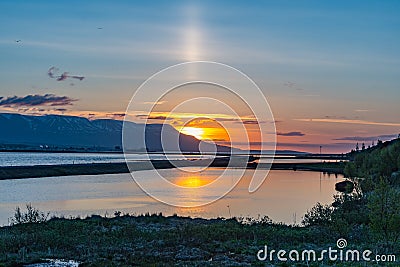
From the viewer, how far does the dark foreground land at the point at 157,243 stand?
18.7 m

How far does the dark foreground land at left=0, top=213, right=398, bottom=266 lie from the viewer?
18.7 m

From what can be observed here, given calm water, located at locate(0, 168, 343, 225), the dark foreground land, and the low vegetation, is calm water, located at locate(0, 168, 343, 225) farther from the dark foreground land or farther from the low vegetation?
the dark foreground land

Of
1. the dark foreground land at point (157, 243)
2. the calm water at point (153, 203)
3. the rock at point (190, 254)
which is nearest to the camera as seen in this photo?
the dark foreground land at point (157, 243)

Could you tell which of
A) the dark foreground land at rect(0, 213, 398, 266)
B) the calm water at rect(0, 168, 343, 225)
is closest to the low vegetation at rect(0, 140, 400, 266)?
the dark foreground land at rect(0, 213, 398, 266)

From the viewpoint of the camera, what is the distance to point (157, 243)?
22.6 metres

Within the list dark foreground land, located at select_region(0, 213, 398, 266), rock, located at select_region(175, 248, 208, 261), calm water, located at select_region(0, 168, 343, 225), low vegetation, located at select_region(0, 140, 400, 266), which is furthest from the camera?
calm water, located at select_region(0, 168, 343, 225)

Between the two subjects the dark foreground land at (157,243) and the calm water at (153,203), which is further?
the calm water at (153,203)

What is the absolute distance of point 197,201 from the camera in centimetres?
5084

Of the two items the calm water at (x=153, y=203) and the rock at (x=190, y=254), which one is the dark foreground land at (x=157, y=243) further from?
the calm water at (x=153, y=203)

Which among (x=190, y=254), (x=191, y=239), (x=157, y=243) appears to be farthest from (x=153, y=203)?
(x=190, y=254)

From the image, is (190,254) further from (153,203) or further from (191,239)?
(153,203)

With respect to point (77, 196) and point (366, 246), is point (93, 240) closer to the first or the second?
point (366, 246)

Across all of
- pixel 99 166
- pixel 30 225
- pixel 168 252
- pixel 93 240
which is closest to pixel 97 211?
pixel 30 225

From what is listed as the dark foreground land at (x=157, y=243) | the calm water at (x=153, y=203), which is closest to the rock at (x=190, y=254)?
the dark foreground land at (x=157, y=243)
